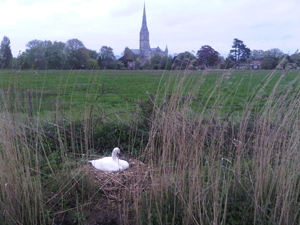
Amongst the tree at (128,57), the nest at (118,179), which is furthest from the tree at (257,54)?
the nest at (118,179)

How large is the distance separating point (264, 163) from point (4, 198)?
7.71ft

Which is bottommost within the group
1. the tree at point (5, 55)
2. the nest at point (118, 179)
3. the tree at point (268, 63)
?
the nest at point (118, 179)

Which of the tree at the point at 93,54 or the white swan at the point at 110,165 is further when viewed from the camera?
the tree at the point at 93,54

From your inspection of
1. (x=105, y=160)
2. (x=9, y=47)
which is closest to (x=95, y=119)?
(x=105, y=160)

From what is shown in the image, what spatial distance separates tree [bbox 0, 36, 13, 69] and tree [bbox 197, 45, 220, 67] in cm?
230

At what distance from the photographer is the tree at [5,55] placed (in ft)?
9.84

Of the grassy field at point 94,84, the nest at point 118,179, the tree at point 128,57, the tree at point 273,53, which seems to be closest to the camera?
the grassy field at point 94,84

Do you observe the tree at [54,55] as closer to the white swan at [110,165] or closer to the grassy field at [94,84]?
the grassy field at [94,84]

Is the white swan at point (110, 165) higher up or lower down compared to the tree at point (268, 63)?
lower down

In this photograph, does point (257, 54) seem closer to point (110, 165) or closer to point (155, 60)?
point (155, 60)

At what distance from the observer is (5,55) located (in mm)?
3068

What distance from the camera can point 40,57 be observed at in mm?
3215

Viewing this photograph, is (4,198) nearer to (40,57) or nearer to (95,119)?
(40,57)

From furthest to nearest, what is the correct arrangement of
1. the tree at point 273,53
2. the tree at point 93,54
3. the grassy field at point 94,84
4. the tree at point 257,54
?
the tree at point 93,54 → the tree at point 257,54 → the tree at point 273,53 → the grassy field at point 94,84
